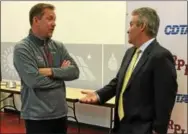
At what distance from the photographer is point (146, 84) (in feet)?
6.13

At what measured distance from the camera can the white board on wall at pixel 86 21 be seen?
3980 mm

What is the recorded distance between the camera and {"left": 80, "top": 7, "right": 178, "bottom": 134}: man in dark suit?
6.03ft

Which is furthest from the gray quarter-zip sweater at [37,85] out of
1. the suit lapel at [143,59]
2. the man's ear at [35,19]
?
the suit lapel at [143,59]

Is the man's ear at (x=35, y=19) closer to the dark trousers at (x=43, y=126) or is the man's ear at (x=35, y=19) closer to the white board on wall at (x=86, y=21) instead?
the dark trousers at (x=43, y=126)

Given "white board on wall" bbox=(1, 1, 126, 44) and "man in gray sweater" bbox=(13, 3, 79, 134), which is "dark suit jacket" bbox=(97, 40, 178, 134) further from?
"white board on wall" bbox=(1, 1, 126, 44)

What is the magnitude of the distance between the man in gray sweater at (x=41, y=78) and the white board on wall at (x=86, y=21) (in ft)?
6.12

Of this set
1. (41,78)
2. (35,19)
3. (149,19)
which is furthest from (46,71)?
(149,19)

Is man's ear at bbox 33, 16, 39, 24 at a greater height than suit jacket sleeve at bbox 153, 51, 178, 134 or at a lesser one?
greater

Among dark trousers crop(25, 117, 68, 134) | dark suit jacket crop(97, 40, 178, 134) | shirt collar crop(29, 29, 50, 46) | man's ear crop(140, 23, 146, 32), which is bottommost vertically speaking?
dark trousers crop(25, 117, 68, 134)

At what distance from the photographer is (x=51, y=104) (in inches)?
84.0

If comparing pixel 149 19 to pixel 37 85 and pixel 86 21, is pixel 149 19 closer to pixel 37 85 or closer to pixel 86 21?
pixel 37 85

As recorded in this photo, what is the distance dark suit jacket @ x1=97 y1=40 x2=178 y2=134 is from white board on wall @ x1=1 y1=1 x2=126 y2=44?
81.9 inches

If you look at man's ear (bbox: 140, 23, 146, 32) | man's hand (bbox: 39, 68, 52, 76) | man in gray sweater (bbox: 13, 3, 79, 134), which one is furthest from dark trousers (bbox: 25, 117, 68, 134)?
man's ear (bbox: 140, 23, 146, 32)

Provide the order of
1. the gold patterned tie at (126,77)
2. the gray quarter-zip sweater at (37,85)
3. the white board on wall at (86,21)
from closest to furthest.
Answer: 1. the gold patterned tie at (126,77)
2. the gray quarter-zip sweater at (37,85)
3. the white board on wall at (86,21)
